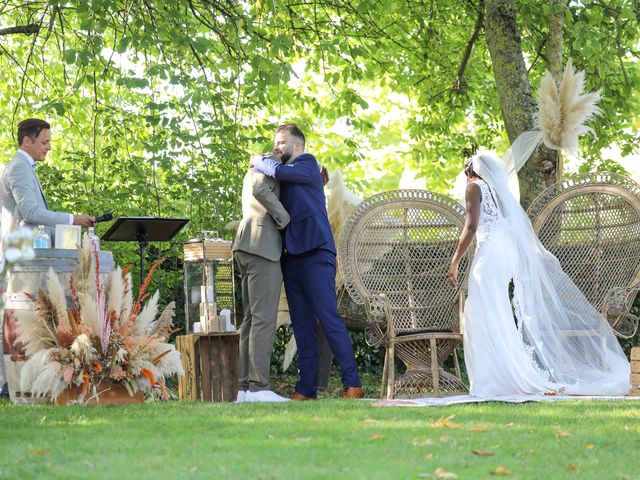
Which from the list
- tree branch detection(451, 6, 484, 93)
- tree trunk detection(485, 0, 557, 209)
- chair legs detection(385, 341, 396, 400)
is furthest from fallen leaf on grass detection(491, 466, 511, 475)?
tree branch detection(451, 6, 484, 93)

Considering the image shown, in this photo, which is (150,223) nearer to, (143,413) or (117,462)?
(143,413)

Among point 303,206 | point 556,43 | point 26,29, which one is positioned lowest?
point 303,206

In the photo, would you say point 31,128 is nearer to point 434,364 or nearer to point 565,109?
point 434,364

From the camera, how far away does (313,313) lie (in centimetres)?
816

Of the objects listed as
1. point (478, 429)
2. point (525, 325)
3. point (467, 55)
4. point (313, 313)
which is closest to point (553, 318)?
point (525, 325)

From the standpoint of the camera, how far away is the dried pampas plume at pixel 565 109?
33.0ft

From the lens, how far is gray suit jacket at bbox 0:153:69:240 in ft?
24.9

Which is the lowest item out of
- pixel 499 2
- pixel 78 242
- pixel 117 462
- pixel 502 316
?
pixel 117 462

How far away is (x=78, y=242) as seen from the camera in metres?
7.56

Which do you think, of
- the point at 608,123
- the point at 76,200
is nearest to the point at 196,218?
the point at 76,200

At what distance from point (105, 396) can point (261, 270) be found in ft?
5.20

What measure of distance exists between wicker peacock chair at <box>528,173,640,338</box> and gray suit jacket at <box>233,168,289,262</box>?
277 cm

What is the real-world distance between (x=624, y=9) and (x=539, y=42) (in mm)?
2268

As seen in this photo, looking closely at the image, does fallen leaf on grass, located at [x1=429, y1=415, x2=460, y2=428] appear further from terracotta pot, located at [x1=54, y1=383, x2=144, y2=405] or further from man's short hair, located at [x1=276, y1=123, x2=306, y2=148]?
man's short hair, located at [x1=276, y1=123, x2=306, y2=148]
